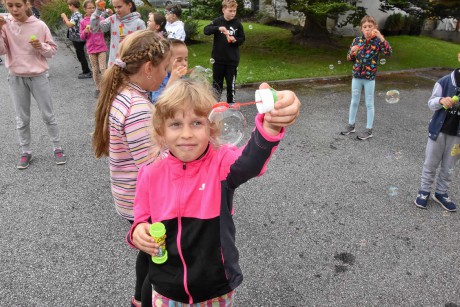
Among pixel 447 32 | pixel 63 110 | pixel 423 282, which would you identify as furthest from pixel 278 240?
pixel 447 32

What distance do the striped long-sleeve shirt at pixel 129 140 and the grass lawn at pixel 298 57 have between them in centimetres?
690

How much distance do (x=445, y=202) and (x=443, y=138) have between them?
73 cm

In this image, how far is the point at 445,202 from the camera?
3941 mm

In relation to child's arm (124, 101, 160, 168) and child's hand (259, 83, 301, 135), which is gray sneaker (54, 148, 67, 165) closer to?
child's arm (124, 101, 160, 168)

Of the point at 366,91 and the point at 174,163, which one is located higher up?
the point at 174,163

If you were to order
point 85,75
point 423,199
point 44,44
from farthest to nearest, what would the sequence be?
point 85,75
point 44,44
point 423,199

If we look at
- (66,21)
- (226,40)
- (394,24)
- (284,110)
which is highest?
(284,110)

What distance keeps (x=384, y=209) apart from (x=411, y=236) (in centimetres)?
48

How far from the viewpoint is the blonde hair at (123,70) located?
7.00ft

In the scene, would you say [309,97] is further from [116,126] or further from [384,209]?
[116,126]

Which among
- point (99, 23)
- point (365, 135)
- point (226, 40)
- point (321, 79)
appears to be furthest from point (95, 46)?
point (321, 79)

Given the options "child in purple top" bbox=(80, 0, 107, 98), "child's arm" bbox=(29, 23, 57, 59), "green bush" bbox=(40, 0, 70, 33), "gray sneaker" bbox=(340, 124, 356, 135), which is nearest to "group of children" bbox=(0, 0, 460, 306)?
"child's arm" bbox=(29, 23, 57, 59)

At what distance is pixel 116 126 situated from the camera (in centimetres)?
208

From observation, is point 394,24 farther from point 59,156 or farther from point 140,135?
point 140,135
